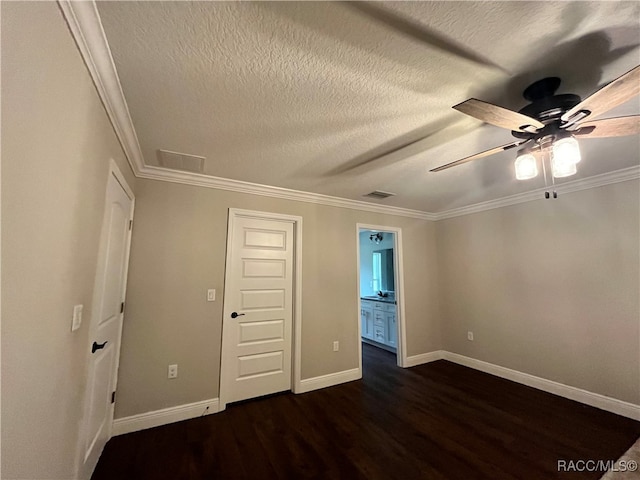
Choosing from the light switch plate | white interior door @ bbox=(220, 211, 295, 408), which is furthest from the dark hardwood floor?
the light switch plate

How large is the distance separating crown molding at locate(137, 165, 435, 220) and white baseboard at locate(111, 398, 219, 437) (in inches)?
87.7

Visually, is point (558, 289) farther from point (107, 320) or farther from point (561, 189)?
point (107, 320)

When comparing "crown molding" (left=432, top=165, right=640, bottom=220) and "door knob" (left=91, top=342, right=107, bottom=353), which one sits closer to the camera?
"door knob" (left=91, top=342, right=107, bottom=353)

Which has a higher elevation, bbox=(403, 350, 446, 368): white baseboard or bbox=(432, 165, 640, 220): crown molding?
bbox=(432, 165, 640, 220): crown molding

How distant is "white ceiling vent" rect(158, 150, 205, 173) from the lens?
90.7 inches

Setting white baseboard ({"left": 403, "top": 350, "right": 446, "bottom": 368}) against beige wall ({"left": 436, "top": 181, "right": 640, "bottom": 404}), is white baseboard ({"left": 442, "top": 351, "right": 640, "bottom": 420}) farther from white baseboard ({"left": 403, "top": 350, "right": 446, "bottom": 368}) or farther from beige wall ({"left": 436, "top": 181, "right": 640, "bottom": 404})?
white baseboard ({"left": 403, "top": 350, "right": 446, "bottom": 368})

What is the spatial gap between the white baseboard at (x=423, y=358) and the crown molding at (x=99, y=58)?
14.2 feet

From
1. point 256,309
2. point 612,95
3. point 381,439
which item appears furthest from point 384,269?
point 612,95

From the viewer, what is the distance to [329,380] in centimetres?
329

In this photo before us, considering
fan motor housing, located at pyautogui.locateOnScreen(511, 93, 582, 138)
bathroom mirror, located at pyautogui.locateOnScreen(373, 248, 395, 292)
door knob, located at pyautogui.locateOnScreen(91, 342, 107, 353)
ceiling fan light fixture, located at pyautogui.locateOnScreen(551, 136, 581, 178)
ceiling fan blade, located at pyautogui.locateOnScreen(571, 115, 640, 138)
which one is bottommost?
door knob, located at pyautogui.locateOnScreen(91, 342, 107, 353)

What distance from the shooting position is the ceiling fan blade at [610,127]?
133 centimetres

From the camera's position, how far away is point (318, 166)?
257 centimetres

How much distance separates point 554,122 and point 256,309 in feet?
9.68

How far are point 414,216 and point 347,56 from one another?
345 cm
